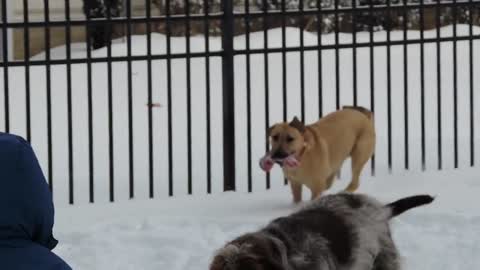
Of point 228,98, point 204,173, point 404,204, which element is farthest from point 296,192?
point 404,204

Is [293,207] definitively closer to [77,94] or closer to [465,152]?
[465,152]

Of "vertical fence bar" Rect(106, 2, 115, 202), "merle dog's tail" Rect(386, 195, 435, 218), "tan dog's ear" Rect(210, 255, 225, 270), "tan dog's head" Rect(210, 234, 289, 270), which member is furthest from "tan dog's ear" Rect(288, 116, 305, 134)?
"tan dog's ear" Rect(210, 255, 225, 270)

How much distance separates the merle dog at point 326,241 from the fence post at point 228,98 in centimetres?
333

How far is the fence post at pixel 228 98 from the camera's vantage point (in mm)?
10219

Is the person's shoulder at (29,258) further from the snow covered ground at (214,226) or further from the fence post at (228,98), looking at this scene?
the fence post at (228,98)

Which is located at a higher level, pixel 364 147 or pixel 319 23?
pixel 319 23

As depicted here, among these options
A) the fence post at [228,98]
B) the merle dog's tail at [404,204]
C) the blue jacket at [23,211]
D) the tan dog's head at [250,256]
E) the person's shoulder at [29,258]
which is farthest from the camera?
the fence post at [228,98]

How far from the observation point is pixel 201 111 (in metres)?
14.2

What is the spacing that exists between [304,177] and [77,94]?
19.8 feet

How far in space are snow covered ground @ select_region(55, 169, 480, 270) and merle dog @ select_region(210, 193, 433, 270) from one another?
1.21 m

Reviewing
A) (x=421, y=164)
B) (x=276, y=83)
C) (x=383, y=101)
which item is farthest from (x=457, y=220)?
(x=276, y=83)

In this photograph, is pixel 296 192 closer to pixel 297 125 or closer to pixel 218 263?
pixel 297 125

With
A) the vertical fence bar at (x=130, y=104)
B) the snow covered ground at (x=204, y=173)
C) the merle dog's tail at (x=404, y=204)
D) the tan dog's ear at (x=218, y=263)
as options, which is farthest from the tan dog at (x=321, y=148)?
the tan dog's ear at (x=218, y=263)

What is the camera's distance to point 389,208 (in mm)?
6805
